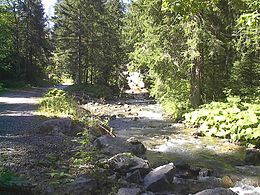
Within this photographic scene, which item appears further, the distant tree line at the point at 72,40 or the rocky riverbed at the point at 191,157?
the distant tree line at the point at 72,40

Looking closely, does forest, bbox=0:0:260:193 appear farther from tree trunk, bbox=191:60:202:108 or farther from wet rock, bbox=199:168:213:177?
wet rock, bbox=199:168:213:177

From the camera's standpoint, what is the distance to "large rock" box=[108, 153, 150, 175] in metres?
8.59

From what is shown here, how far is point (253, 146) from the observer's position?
1318 centimetres

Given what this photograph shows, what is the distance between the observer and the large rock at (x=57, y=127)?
11914mm

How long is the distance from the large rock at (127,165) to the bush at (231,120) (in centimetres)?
607

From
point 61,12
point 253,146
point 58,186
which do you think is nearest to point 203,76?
point 253,146

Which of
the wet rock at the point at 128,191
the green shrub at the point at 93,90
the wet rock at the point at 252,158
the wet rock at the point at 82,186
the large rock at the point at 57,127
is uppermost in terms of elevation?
the green shrub at the point at 93,90

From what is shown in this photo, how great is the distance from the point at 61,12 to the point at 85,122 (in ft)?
84.4

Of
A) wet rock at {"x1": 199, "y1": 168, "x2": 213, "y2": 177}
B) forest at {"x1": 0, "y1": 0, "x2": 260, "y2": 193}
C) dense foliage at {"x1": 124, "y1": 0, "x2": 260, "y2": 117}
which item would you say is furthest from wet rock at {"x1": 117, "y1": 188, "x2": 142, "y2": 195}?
dense foliage at {"x1": 124, "y1": 0, "x2": 260, "y2": 117}

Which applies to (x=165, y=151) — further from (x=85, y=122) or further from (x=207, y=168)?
(x=85, y=122)

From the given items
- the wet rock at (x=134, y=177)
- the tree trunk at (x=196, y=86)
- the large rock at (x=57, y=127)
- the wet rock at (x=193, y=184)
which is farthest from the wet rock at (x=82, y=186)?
the tree trunk at (x=196, y=86)

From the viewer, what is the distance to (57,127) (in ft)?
40.3

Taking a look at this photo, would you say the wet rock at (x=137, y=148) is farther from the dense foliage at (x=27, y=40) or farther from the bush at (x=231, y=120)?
the dense foliage at (x=27, y=40)

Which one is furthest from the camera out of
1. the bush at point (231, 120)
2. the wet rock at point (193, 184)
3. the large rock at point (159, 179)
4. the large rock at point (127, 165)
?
the bush at point (231, 120)
